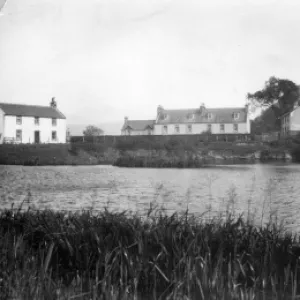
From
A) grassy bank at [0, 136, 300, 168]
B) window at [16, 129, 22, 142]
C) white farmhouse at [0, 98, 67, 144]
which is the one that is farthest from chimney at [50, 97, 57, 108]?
window at [16, 129, 22, 142]

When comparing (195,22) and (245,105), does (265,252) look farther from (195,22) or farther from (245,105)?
(195,22)

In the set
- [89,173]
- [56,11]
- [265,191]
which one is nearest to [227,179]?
[265,191]

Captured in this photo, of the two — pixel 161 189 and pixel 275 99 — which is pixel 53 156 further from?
pixel 275 99

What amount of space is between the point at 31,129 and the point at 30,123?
261mm

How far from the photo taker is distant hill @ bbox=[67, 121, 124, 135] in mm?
4191

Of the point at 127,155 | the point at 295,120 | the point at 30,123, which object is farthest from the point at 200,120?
the point at 30,123

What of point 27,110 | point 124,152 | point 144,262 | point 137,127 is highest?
point 27,110

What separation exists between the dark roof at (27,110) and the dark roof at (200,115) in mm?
1076

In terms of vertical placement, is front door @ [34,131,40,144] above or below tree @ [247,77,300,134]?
below

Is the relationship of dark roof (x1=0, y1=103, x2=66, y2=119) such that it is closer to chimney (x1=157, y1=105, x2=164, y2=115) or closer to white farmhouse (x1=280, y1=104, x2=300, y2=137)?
chimney (x1=157, y1=105, x2=164, y2=115)

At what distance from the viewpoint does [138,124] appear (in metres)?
4.34

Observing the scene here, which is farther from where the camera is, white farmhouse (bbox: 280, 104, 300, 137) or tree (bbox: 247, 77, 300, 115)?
white farmhouse (bbox: 280, 104, 300, 137)

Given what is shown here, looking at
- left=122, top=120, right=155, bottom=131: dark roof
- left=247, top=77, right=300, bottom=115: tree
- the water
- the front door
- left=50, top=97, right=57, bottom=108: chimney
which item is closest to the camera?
the water

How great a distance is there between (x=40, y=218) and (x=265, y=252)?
5.67 feet
